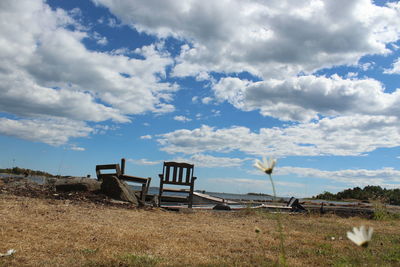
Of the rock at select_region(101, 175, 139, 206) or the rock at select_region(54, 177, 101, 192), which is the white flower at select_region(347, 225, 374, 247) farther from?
the rock at select_region(54, 177, 101, 192)

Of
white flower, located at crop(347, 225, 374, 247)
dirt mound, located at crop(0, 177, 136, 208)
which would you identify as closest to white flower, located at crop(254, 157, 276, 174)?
white flower, located at crop(347, 225, 374, 247)

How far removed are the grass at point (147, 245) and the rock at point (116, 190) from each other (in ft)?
13.7

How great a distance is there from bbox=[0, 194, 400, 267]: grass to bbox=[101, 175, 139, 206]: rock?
164 inches

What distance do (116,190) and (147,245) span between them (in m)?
8.24

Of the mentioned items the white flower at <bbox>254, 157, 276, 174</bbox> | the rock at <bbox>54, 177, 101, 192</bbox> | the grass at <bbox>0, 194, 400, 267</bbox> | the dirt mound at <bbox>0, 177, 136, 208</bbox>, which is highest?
the white flower at <bbox>254, 157, 276, 174</bbox>

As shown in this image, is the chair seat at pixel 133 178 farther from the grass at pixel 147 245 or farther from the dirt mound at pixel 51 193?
the grass at pixel 147 245

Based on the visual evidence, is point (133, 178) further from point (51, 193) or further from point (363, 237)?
point (363, 237)

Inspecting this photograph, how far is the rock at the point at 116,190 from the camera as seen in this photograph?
46.4ft

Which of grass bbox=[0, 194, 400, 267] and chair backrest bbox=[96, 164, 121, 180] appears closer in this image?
grass bbox=[0, 194, 400, 267]

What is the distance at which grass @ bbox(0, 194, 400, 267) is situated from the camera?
528 cm

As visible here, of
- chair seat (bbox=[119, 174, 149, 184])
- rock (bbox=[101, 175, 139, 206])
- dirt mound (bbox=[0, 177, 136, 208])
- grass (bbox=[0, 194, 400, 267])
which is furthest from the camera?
chair seat (bbox=[119, 174, 149, 184])

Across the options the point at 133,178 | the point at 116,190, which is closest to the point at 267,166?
the point at 116,190

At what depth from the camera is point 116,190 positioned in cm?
1424

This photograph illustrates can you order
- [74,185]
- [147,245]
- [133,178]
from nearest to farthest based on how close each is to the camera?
[147,245], [74,185], [133,178]
